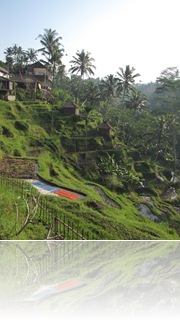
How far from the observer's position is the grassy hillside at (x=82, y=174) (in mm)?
22516

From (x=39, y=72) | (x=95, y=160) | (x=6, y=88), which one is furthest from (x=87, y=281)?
(x=39, y=72)

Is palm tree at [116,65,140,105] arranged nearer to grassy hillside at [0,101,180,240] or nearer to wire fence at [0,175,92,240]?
grassy hillside at [0,101,180,240]

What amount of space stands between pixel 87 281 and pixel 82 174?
29.0m

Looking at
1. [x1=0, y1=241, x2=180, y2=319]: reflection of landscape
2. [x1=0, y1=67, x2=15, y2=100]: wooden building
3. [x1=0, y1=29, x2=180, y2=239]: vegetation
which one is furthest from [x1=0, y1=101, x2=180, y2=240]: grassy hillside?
[x1=0, y1=241, x2=180, y2=319]: reflection of landscape

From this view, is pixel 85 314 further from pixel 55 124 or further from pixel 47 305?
pixel 55 124

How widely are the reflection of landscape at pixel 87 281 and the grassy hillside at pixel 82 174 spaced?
5.14 meters

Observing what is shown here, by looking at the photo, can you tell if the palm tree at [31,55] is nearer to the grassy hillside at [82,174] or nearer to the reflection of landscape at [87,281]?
the grassy hillside at [82,174]

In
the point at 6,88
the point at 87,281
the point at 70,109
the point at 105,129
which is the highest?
the point at 6,88

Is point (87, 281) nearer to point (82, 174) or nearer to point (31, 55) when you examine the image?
point (82, 174)

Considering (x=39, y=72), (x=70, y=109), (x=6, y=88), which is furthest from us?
(x=39, y=72)

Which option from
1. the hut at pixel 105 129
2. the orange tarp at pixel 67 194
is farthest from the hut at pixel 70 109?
the orange tarp at pixel 67 194

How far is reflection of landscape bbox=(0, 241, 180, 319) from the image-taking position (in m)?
6.82

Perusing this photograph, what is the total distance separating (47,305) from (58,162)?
30.4 meters

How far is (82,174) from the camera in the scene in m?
37.6
